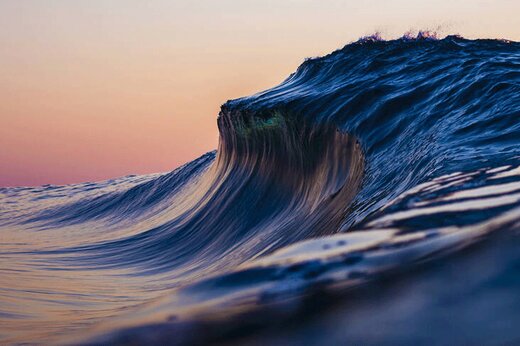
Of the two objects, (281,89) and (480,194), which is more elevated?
(281,89)

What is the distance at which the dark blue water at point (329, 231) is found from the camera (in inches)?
38.2

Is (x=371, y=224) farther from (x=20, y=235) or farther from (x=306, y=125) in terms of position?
(x=20, y=235)

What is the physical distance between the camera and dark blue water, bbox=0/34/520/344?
3.18 feet

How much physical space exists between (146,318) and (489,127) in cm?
210

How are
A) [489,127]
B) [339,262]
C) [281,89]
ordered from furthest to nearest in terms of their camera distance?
[281,89]
[489,127]
[339,262]

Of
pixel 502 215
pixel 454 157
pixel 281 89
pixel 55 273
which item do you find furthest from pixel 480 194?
pixel 281 89

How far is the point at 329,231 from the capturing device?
3297 millimetres

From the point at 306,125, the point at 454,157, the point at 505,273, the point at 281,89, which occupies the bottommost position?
the point at 505,273

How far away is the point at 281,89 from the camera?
703 cm

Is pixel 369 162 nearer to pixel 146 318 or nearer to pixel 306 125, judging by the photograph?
pixel 306 125

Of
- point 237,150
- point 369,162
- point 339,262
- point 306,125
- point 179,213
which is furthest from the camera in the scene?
point 179,213

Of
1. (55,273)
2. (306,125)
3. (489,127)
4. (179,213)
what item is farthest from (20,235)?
(489,127)

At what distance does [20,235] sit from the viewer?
10.7m

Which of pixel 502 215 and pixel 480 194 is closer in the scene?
pixel 502 215
